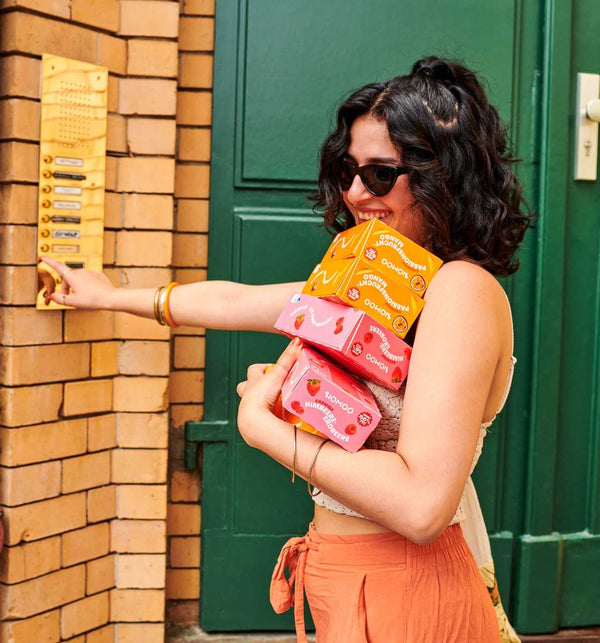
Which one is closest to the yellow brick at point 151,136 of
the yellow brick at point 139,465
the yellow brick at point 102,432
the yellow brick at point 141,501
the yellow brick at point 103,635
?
the yellow brick at point 102,432

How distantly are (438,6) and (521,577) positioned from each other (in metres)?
2.22

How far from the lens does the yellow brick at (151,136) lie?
259 cm

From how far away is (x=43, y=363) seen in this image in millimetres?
2396

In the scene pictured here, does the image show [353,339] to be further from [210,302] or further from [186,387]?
[186,387]

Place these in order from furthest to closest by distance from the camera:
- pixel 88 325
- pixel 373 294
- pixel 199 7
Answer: pixel 199 7 → pixel 88 325 → pixel 373 294

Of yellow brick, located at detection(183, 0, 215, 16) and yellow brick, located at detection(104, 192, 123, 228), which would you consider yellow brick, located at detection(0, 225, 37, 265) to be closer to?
yellow brick, located at detection(104, 192, 123, 228)

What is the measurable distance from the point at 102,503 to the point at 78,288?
78 centimetres

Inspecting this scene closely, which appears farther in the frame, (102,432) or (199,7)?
(199,7)

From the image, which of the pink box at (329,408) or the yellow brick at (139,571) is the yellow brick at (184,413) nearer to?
the yellow brick at (139,571)

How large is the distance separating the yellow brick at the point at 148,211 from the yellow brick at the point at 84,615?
4.19ft

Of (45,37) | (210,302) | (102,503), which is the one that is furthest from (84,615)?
(45,37)

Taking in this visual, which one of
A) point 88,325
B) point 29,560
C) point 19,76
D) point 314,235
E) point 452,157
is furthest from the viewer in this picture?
point 314,235

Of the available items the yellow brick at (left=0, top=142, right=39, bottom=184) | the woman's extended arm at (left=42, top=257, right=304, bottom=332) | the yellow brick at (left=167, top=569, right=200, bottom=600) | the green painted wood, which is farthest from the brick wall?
the green painted wood

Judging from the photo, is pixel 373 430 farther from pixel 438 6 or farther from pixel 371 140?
pixel 438 6
